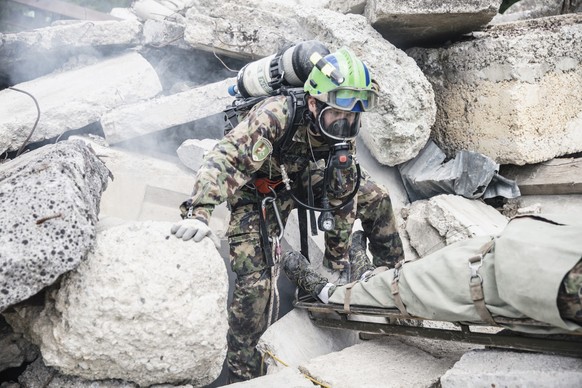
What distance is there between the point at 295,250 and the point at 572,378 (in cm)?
230

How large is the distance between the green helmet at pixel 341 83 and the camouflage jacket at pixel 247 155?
207 millimetres

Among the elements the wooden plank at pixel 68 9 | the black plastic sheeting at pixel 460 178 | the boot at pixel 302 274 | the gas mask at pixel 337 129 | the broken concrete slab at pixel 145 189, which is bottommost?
the wooden plank at pixel 68 9

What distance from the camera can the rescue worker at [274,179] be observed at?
301cm

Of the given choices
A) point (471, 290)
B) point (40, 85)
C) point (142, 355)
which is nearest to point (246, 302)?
point (142, 355)

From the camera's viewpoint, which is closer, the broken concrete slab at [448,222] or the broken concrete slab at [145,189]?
the broken concrete slab at [448,222]

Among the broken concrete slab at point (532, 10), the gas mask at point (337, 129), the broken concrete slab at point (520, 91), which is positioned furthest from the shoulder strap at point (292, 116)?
the broken concrete slab at point (532, 10)

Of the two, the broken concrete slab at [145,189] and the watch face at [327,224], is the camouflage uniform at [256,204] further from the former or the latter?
the broken concrete slab at [145,189]

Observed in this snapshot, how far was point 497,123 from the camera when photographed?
4.52 metres

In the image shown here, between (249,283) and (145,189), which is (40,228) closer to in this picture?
(249,283)

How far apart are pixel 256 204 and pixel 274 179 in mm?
203

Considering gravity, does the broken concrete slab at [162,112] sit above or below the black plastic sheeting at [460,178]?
below

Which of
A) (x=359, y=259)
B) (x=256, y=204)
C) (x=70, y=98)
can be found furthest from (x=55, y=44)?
(x=359, y=259)

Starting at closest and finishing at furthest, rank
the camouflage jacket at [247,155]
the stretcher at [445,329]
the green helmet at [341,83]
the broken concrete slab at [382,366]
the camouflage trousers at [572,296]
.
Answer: the camouflage trousers at [572,296] → the stretcher at [445,329] → the broken concrete slab at [382,366] → the camouflage jacket at [247,155] → the green helmet at [341,83]

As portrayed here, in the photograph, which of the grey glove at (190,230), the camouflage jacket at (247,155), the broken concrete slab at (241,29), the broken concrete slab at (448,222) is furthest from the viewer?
the broken concrete slab at (241,29)
